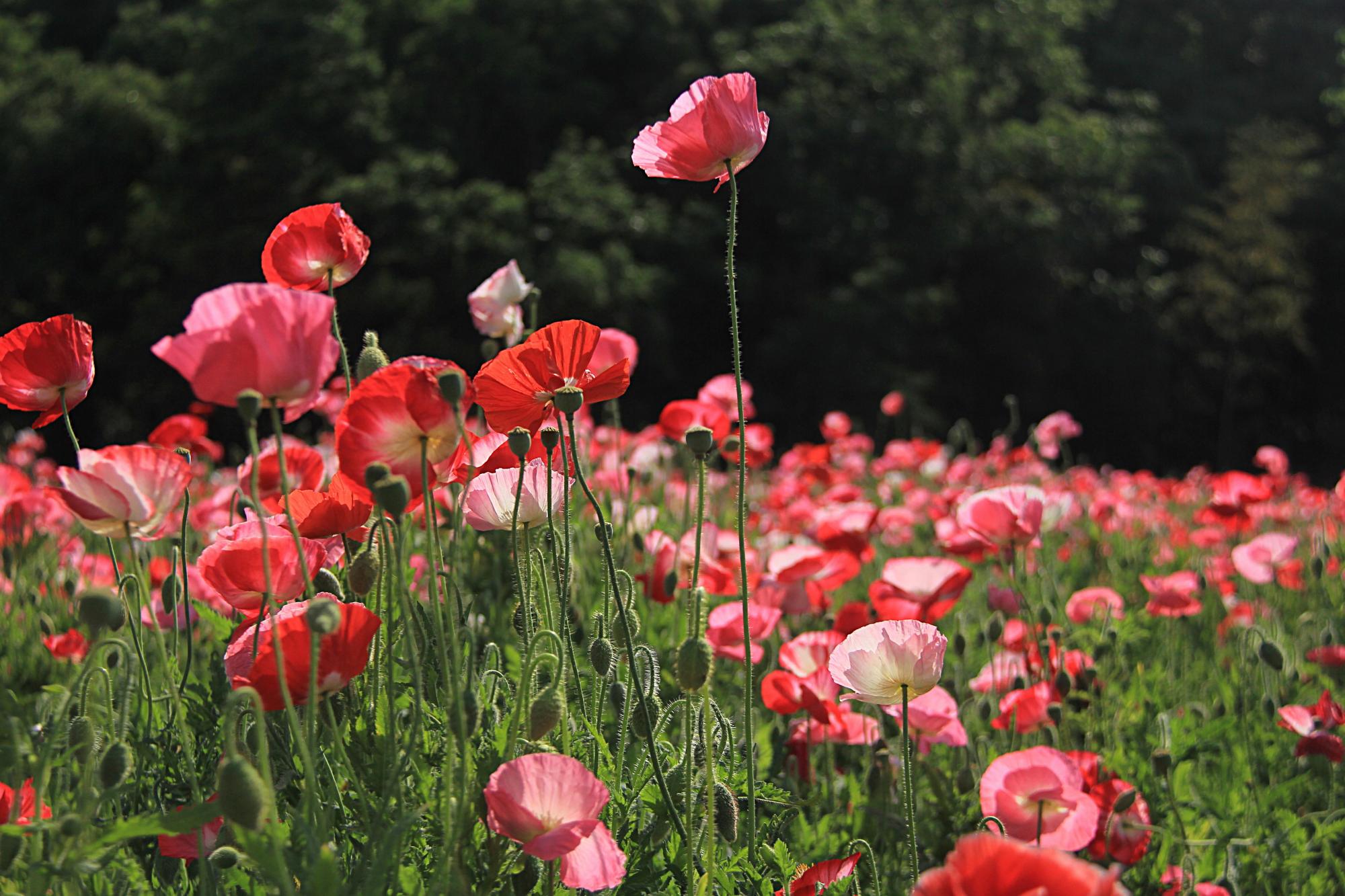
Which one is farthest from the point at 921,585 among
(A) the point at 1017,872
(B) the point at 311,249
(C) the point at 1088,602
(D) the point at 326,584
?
(A) the point at 1017,872

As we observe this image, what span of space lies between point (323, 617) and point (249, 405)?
0.14 metres

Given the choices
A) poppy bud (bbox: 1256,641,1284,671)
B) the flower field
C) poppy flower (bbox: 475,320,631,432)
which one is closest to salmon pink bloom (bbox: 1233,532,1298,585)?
the flower field

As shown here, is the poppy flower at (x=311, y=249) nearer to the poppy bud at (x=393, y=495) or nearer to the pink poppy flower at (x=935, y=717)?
the poppy bud at (x=393, y=495)

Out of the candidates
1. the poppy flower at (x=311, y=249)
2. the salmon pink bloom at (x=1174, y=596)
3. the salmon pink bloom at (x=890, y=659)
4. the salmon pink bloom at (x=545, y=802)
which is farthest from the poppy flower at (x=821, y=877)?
the salmon pink bloom at (x=1174, y=596)

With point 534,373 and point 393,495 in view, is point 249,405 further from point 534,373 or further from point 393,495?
point 534,373

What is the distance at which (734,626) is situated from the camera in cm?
154

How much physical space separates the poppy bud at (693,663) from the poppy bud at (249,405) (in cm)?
39

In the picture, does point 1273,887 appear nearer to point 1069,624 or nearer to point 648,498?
point 1069,624

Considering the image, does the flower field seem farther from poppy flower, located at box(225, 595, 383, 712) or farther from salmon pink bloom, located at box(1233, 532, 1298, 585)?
salmon pink bloom, located at box(1233, 532, 1298, 585)

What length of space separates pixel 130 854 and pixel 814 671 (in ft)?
2.69

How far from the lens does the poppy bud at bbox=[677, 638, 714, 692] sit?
924 mm

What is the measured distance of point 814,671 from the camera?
4.83 ft

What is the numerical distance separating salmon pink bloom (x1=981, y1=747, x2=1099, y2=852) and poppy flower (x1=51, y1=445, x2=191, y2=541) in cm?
82

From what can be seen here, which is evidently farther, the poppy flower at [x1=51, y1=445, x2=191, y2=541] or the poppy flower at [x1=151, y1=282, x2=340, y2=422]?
the poppy flower at [x1=51, y1=445, x2=191, y2=541]
